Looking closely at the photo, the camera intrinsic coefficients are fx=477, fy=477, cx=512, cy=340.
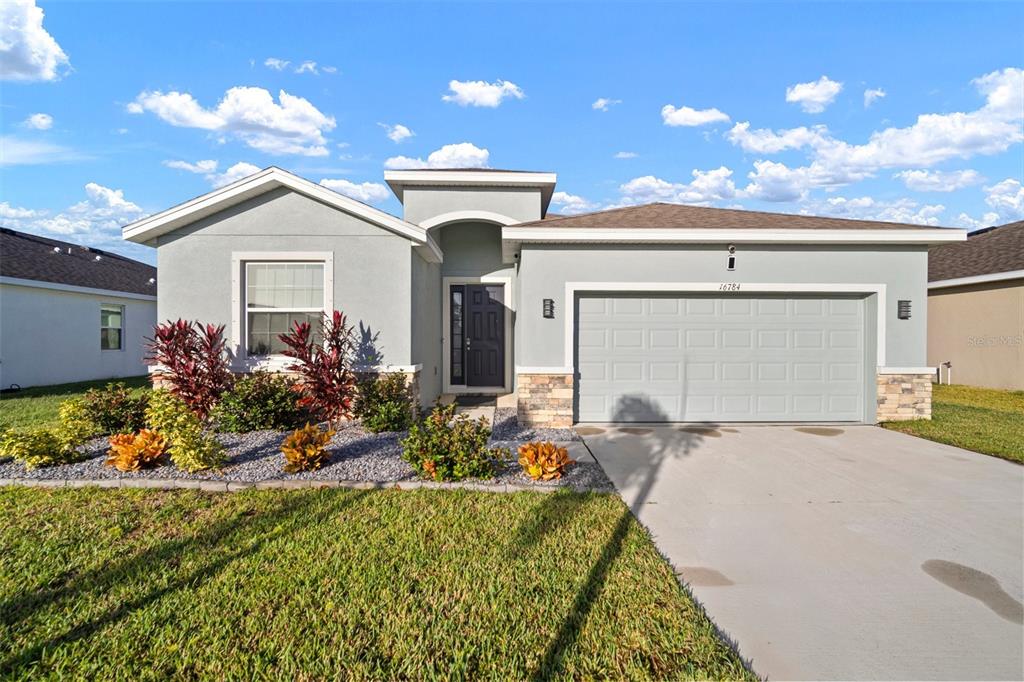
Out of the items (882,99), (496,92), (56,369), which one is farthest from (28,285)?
(882,99)

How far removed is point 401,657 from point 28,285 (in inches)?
629

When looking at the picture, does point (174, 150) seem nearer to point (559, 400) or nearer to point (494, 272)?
point (494, 272)

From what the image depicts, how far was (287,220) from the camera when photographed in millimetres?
7504

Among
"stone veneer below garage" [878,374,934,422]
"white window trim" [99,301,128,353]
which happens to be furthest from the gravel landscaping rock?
"white window trim" [99,301,128,353]

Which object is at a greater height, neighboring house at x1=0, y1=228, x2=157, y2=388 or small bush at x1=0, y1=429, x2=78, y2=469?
neighboring house at x1=0, y1=228, x2=157, y2=388

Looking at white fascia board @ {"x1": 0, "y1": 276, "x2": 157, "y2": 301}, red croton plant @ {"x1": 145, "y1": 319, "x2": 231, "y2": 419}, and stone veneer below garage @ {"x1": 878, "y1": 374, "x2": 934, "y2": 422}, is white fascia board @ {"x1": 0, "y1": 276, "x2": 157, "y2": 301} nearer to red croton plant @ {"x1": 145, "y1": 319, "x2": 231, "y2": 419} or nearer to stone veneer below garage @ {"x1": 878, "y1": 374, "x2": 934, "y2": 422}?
red croton plant @ {"x1": 145, "y1": 319, "x2": 231, "y2": 419}

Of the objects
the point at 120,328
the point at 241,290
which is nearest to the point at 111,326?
the point at 120,328

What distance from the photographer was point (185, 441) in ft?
16.2

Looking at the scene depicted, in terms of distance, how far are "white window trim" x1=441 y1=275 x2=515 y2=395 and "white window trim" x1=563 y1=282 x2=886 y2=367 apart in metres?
3.11

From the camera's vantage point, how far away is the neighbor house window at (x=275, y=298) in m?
7.60

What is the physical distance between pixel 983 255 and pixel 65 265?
26.7 m

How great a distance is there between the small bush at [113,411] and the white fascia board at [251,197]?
2.46 metres

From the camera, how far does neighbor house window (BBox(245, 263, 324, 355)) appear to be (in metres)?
7.60

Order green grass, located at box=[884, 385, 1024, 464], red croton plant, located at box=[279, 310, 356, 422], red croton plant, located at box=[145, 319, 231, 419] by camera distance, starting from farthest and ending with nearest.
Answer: red croton plant, located at box=[145, 319, 231, 419] → red croton plant, located at box=[279, 310, 356, 422] → green grass, located at box=[884, 385, 1024, 464]
